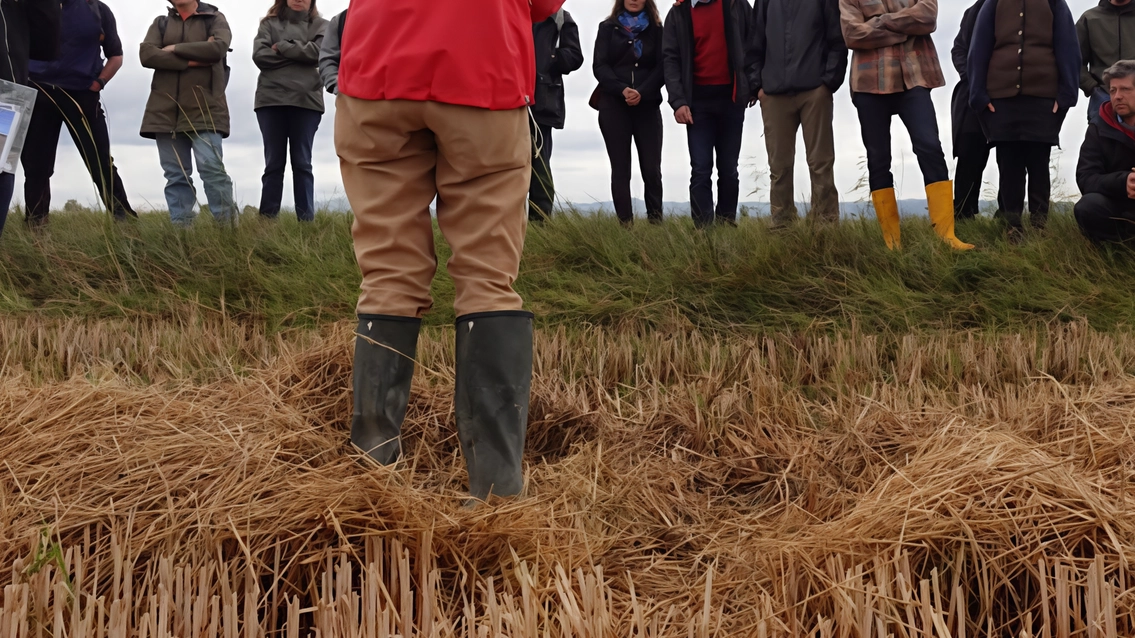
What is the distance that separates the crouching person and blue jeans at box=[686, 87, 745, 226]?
2.06 metres

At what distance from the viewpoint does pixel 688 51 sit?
20.7 feet

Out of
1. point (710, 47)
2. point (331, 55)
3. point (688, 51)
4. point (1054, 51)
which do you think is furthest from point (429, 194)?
point (1054, 51)

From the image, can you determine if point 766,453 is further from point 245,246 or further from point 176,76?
point 176,76

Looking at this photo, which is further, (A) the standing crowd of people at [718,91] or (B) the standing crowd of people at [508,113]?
(A) the standing crowd of people at [718,91]

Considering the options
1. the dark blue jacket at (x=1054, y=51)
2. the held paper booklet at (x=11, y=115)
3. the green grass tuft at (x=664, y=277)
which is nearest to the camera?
the held paper booklet at (x=11, y=115)

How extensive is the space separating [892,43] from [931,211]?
997mm

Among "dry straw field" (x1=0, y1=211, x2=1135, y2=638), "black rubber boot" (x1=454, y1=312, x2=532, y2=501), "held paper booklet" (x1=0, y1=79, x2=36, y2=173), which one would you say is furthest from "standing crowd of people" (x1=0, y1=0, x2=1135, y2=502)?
"held paper booklet" (x1=0, y1=79, x2=36, y2=173)

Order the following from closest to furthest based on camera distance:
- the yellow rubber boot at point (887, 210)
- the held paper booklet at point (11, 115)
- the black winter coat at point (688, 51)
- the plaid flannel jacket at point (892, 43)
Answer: the held paper booklet at point (11, 115) < the plaid flannel jacket at point (892, 43) < the yellow rubber boot at point (887, 210) < the black winter coat at point (688, 51)

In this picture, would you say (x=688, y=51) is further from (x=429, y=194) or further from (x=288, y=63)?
(x=429, y=194)

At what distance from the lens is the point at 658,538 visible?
2.48 meters

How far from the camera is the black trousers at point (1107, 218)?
534 cm

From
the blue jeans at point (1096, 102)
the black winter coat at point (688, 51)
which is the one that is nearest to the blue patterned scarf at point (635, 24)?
the black winter coat at point (688, 51)

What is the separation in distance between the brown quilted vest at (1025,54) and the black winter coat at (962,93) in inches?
21.5

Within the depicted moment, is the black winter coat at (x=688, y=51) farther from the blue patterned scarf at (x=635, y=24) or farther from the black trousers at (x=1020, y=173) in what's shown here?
the black trousers at (x=1020, y=173)
